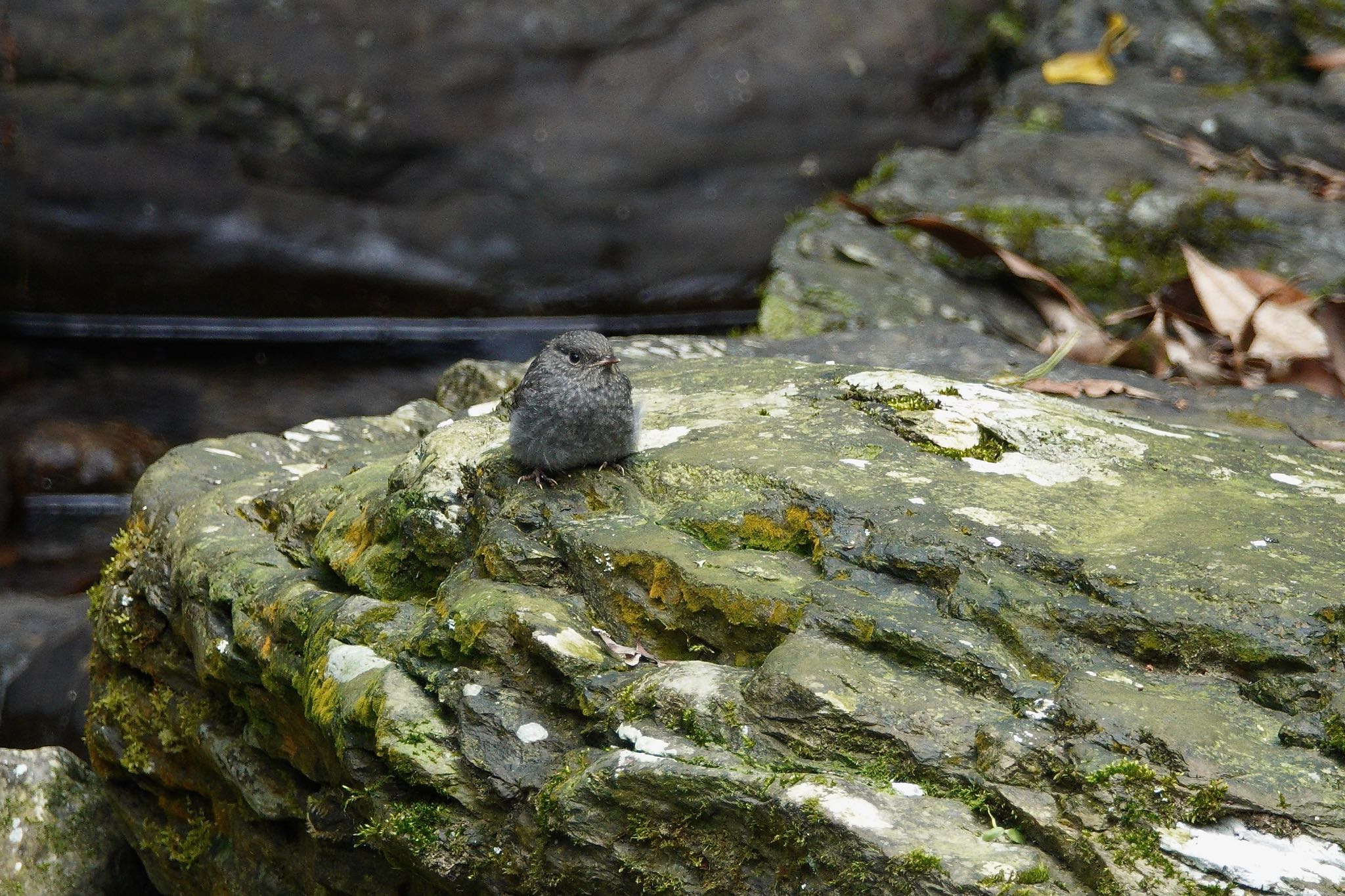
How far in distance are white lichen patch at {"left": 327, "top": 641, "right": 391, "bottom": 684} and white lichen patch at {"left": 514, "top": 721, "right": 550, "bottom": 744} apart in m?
0.46

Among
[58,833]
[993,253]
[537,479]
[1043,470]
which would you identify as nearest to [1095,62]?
[993,253]

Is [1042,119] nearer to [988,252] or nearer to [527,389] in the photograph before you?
[988,252]

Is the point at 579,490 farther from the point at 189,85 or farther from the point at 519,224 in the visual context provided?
the point at 189,85

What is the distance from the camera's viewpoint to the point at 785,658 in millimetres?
2635

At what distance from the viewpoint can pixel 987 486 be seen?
10.6 ft

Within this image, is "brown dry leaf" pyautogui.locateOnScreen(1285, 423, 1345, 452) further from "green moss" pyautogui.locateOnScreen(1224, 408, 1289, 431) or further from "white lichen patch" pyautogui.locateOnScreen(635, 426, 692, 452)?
"white lichen patch" pyautogui.locateOnScreen(635, 426, 692, 452)

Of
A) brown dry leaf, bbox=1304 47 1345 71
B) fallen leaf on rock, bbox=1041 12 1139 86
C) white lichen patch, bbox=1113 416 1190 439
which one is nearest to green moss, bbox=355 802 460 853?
white lichen patch, bbox=1113 416 1190 439

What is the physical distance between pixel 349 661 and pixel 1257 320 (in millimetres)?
4052

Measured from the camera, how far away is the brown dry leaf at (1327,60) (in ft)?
23.9

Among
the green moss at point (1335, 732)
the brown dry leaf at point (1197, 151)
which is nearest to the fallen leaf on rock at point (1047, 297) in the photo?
the brown dry leaf at point (1197, 151)

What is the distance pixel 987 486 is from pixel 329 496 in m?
2.05

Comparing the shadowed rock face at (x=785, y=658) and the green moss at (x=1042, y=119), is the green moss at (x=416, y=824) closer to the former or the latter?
the shadowed rock face at (x=785, y=658)

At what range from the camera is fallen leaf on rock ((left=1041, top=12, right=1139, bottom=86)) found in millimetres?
7895

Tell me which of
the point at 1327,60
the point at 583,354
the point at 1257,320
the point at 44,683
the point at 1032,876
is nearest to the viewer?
the point at 1032,876
